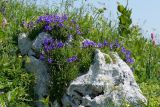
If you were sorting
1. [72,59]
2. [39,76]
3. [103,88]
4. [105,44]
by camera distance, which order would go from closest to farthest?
[103,88], [72,59], [39,76], [105,44]

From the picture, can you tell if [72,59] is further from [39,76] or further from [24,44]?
[24,44]

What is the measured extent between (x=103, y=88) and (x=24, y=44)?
2.01 metres

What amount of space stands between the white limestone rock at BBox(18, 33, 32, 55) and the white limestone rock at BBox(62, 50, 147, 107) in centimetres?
140

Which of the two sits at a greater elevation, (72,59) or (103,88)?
(72,59)

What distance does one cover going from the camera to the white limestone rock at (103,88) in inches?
246

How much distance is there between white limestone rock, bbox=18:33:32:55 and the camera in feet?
25.4

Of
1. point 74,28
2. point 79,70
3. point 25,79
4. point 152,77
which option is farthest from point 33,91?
point 152,77

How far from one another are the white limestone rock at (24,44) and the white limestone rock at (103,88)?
4.61 ft

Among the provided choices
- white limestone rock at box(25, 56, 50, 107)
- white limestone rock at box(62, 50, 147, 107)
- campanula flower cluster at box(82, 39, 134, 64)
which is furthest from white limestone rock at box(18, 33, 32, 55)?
white limestone rock at box(62, 50, 147, 107)

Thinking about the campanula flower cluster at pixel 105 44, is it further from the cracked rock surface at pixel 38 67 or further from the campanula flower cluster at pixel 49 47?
the cracked rock surface at pixel 38 67

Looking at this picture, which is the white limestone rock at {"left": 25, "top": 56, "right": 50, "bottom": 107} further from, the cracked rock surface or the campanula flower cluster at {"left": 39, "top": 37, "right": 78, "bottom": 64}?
the campanula flower cluster at {"left": 39, "top": 37, "right": 78, "bottom": 64}

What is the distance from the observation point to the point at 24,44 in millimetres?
7797

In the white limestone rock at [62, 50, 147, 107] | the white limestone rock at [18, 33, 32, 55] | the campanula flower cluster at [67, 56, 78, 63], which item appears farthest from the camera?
the white limestone rock at [18, 33, 32, 55]

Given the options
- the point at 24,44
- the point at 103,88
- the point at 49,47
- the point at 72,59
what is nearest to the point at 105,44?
the point at 72,59
